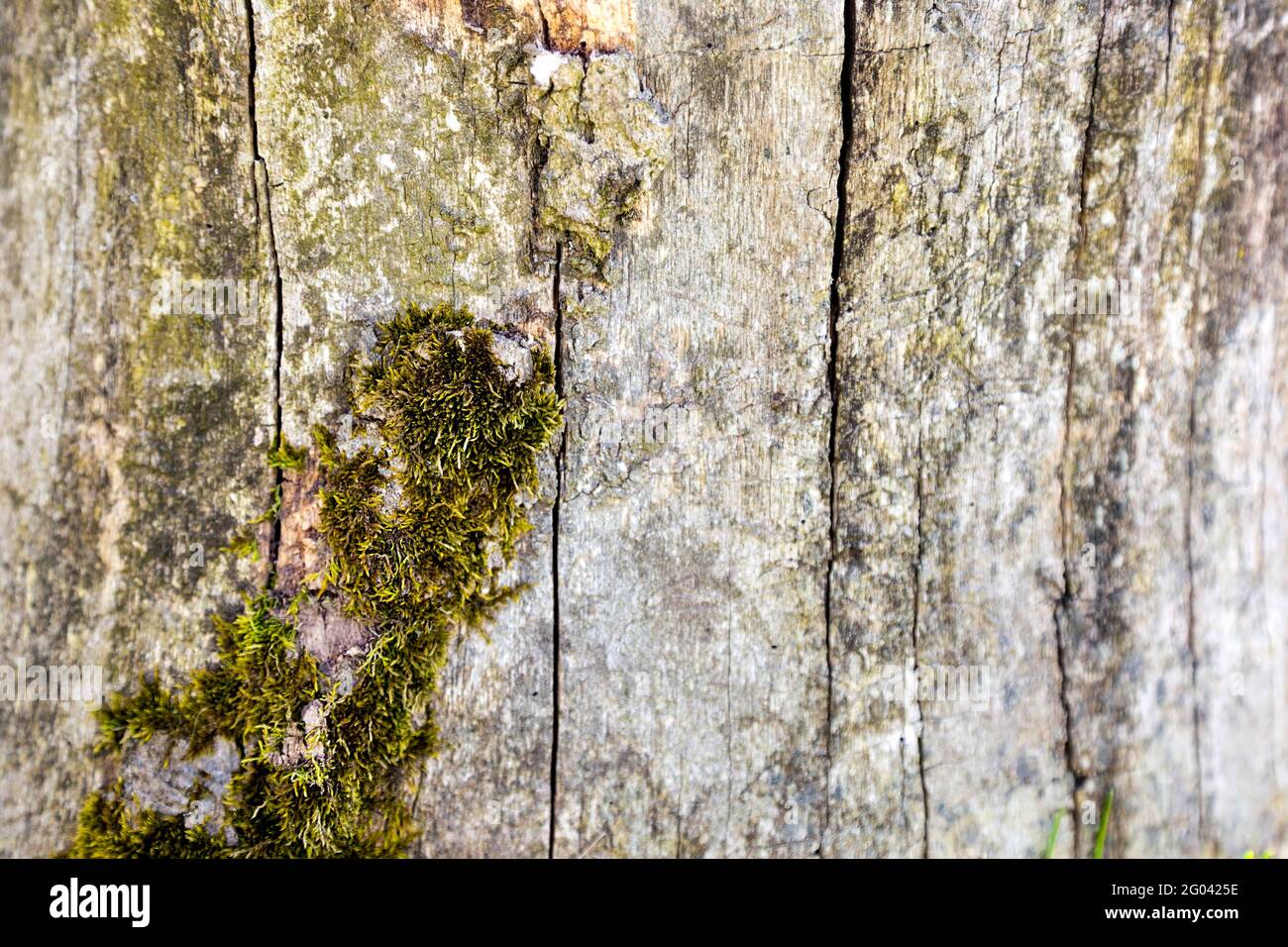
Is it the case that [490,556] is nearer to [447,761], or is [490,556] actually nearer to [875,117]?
[447,761]

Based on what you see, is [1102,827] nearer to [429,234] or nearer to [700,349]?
[700,349]

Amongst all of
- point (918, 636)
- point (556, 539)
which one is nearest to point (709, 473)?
point (556, 539)

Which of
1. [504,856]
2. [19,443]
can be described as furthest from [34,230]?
[504,856]

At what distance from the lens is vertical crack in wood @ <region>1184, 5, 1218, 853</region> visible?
6.97 feet

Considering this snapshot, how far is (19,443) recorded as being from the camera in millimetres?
2143

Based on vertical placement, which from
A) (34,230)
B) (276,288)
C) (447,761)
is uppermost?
(34,230)

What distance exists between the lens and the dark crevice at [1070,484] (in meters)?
2.10

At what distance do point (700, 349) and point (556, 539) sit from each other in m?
A: 0.68

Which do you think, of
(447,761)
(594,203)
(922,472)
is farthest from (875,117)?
(447,761)
